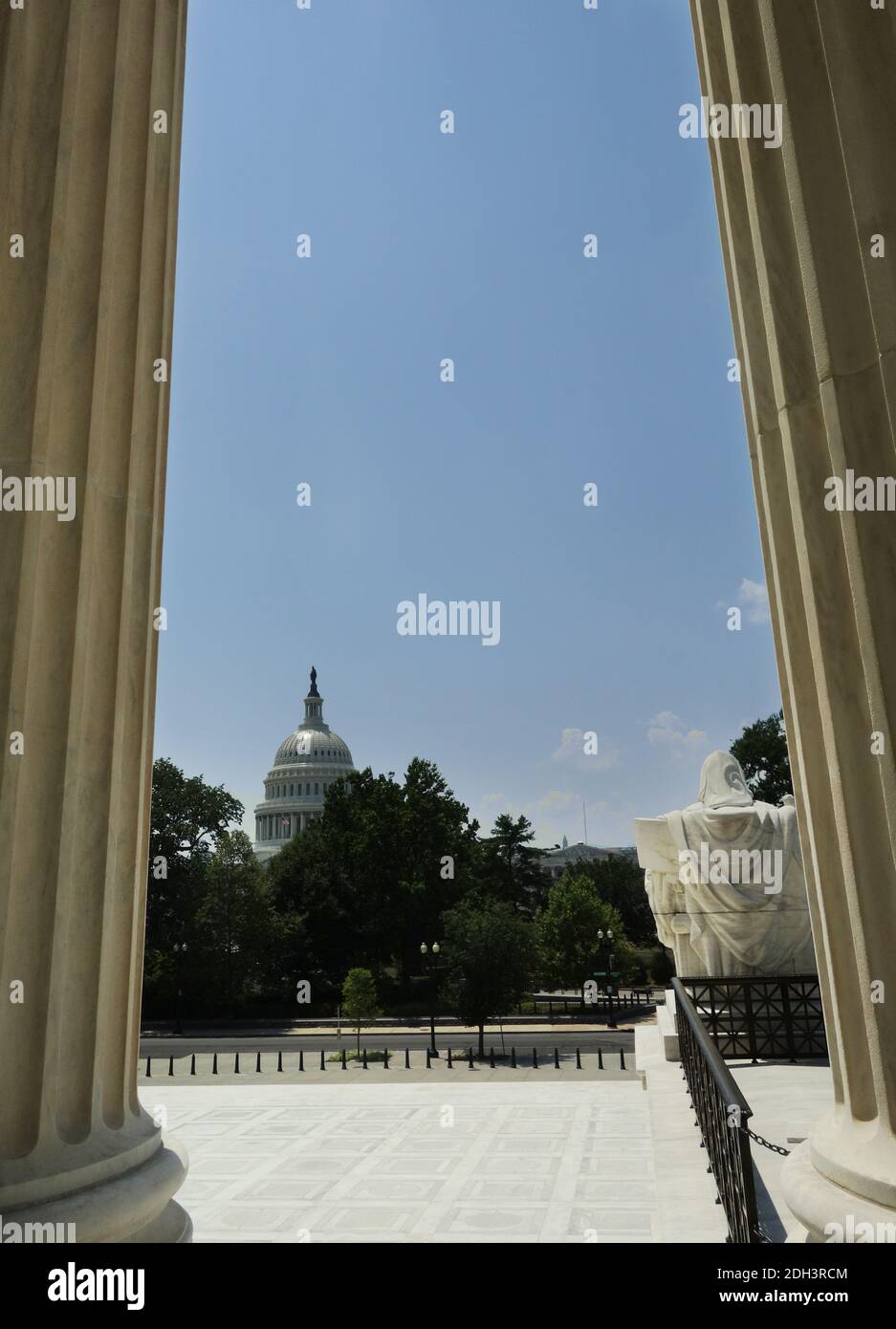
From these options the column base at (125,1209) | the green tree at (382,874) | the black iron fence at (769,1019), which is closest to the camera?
the column base at (125,1209)

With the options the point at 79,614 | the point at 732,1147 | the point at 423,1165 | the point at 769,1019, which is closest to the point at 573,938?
the point at 769,1019

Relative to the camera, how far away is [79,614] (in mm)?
3977

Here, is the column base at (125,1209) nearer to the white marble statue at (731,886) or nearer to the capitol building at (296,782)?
the white marble statue at (731,886)

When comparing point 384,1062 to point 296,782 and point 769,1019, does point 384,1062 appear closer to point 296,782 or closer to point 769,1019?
point 769,1019

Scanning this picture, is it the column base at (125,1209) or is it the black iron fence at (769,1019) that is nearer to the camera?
the column base at (125,1209)

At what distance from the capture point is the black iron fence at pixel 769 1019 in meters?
15.7

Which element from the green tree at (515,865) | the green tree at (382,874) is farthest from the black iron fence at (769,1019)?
the green tree at (515,865)

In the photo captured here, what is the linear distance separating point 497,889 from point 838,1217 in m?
75.2

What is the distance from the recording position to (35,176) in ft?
13.9

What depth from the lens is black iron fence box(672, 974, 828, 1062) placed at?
51.4 ft

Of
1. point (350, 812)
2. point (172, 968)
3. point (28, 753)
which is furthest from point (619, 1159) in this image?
point (350, 812)

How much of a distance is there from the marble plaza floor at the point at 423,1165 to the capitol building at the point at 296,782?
107 m
